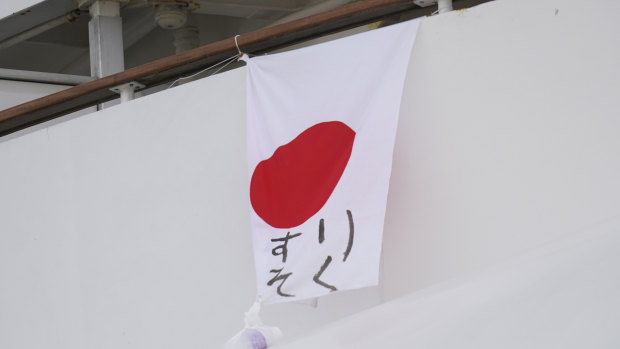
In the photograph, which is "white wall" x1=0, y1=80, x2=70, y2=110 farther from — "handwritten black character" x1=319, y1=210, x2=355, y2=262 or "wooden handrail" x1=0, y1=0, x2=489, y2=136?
"handwritten black character" x1=319, y1=210, x2=355, y2=262

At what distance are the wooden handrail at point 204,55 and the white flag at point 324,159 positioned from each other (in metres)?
Result: 0.14

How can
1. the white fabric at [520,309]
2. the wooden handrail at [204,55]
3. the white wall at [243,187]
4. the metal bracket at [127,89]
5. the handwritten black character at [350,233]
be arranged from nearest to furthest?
the white fabric at [520,309], the white wall at [243,187], the handwritten black character at [350,233], the wooden handrail at [204,55], the metal bracket at [127,89]

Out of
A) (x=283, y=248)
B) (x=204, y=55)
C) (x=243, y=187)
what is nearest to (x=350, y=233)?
(x=283, y=248)

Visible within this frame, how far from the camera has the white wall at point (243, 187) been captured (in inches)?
103

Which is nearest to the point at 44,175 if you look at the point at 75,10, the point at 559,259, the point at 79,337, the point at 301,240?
the point at 79,337

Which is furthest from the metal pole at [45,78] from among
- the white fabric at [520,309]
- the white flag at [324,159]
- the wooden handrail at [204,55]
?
the white fabric at [520,309]

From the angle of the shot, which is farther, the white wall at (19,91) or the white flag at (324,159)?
the white wall at (19,91)

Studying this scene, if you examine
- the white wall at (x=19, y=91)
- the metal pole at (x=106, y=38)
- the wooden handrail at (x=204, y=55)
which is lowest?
the wooden handrail at (x=204, y=55)

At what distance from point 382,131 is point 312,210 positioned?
1.07ft

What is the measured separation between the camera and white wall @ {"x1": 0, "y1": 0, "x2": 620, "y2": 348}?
2.62 meters

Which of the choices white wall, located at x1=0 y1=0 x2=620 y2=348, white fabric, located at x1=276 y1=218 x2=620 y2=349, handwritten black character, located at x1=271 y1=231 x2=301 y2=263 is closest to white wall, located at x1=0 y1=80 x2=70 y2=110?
white wall, located at x1=0 y1=0 x2=620 y2=348

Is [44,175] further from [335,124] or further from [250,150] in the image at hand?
[335,124]

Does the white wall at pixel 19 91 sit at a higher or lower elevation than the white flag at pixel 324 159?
higher

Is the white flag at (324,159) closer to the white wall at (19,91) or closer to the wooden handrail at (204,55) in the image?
the wooden handrail at (204,55)
